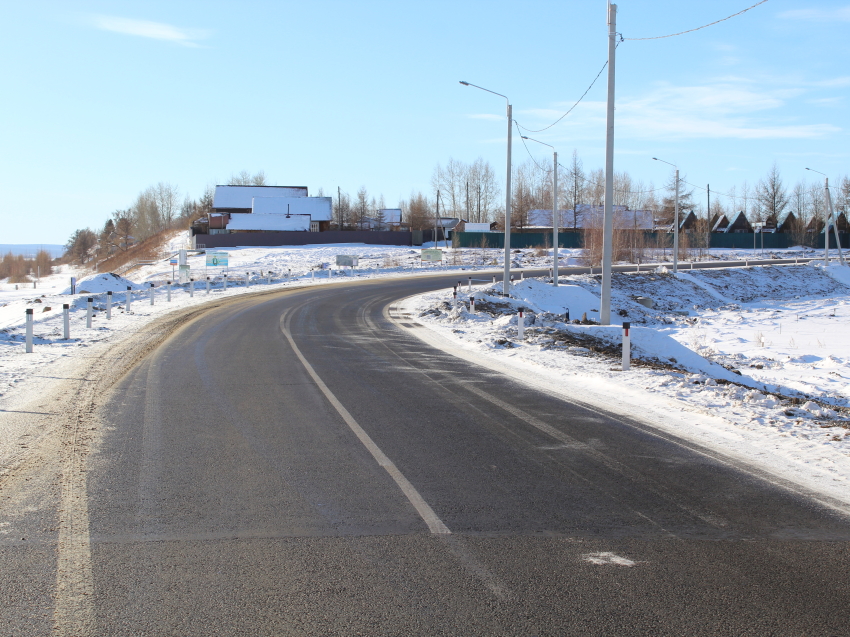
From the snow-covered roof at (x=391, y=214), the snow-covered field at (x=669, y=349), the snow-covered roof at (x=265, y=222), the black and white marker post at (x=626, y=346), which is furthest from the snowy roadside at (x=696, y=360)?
the snow-covered roof at (x=391, y=214)

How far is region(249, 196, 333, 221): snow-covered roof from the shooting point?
97.9 m

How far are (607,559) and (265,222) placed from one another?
93919 millimetres

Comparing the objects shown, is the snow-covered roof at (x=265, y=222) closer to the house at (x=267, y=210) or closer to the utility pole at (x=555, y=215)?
the house at (x=267, y=210)

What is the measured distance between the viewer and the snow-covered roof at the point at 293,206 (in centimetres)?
9794

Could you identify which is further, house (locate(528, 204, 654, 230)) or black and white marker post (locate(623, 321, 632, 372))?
house (locate(528, 204, 654, 230))

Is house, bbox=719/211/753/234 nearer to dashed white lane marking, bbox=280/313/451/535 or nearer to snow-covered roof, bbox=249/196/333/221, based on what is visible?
snow-covered roof, bbox=249/196/333/221

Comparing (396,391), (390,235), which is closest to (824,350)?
(396,391)

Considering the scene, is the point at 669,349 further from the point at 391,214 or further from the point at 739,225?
the point at 391,214

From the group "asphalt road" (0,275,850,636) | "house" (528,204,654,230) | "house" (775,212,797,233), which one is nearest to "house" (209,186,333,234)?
"house" (528,204,654,230)

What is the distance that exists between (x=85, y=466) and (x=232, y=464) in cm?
141

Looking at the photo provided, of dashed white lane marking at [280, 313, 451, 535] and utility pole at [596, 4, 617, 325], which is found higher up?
utility pole at [596, 4, 617, 325]

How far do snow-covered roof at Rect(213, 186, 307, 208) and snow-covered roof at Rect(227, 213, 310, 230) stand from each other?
7.43 metres

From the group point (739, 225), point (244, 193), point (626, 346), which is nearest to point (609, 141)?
point (626, 346)

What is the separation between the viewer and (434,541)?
16.7ft
